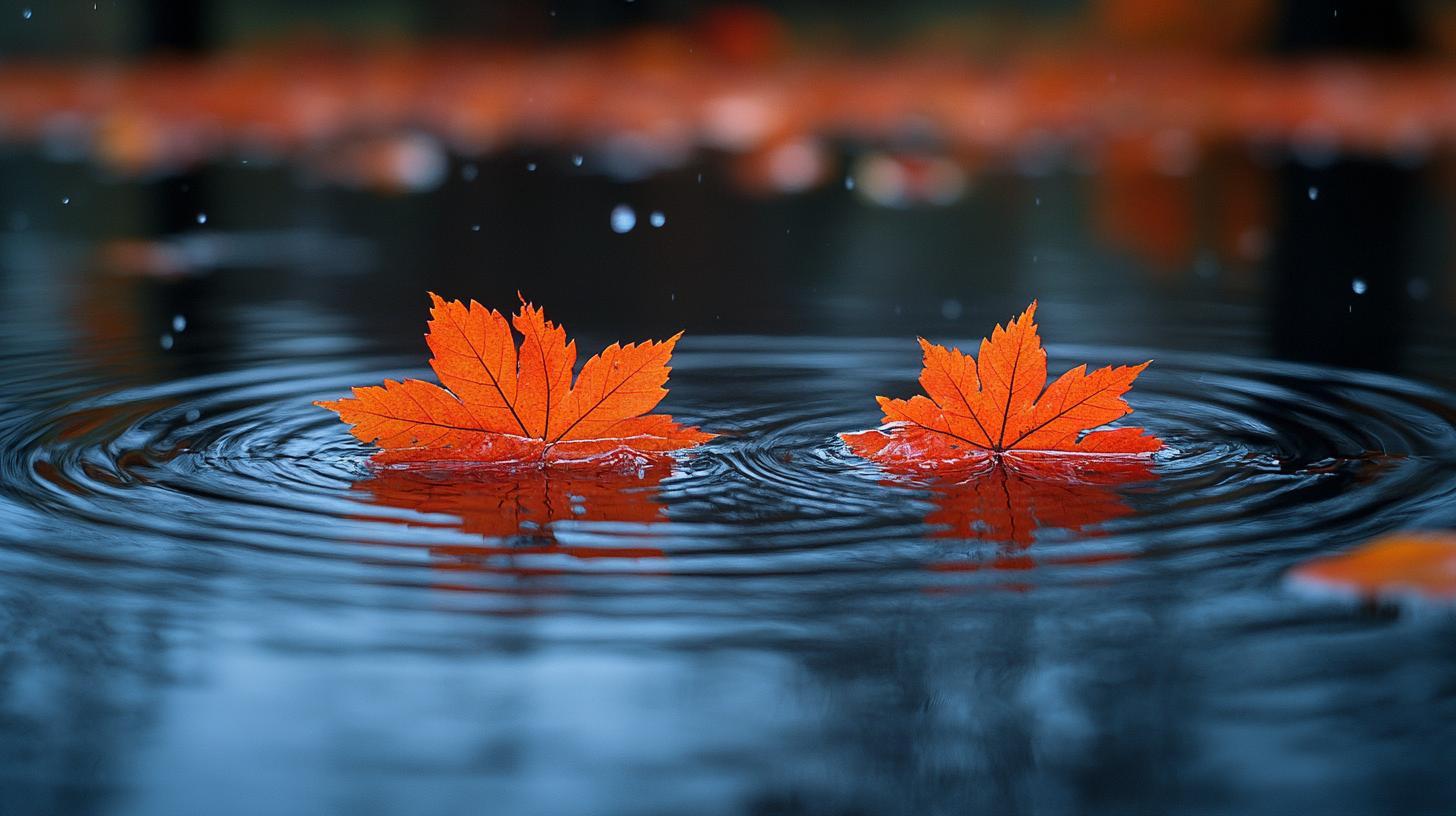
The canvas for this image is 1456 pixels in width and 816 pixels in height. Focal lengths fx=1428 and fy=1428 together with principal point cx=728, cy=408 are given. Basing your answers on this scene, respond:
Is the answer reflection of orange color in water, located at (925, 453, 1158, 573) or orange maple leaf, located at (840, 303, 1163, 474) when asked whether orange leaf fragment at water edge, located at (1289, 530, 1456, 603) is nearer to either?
reflection of orange color in water, located at (925, 453, 1158, 573)

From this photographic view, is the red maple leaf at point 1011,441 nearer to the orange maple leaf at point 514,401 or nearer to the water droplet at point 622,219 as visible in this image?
the orange maple leaf at point 514,401

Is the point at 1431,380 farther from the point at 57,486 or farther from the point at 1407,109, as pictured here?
the point at 1407,109

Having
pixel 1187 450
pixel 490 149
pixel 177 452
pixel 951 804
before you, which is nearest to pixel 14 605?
pixel 177 452

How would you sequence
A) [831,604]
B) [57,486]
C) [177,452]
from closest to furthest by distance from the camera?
1. [831,604]
2. [57,486]
3. [177,452]

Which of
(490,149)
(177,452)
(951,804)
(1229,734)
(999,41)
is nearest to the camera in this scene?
(951,804)

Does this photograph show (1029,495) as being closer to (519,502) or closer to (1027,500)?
(1027,500)

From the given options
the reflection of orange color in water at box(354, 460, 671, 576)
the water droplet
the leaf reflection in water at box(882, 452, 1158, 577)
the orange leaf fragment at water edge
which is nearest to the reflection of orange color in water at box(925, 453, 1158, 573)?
the leaf reflection in water at box(882, 452, 1158, 577)

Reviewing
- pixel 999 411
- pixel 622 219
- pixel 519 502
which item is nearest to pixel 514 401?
pixel 519 502
